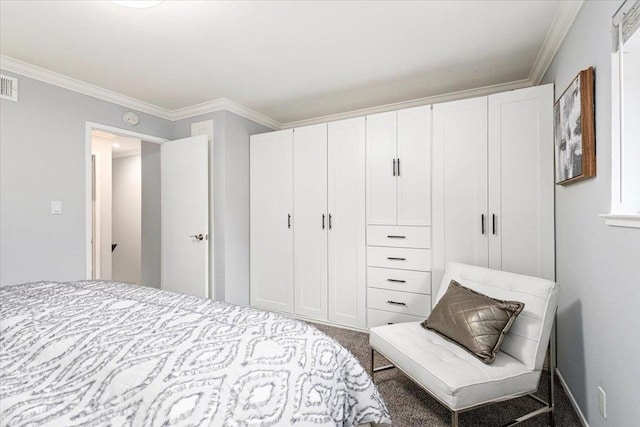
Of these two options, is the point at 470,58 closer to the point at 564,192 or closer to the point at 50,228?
the point at 564,192

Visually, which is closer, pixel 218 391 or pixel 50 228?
pixel 218 391

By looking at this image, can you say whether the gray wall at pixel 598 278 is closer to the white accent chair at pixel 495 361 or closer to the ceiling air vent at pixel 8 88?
the white accent chair at pixel 495 361

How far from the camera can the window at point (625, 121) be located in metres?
1.30

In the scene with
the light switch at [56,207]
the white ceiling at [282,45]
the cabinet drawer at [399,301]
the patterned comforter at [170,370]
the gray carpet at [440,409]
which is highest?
the white ceiling at [282,45]

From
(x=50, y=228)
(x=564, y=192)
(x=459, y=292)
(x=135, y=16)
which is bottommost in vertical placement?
(x=459, y=292)

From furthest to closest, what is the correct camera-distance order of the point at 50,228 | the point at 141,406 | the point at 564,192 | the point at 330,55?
the point at 50,228
the point at 330,55
the point at 564,192
the point at 141,406

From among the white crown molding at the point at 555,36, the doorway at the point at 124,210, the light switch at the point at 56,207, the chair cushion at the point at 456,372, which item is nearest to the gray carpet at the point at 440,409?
the chair cushion at the point at 456,372

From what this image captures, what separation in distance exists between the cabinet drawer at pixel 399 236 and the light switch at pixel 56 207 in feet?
9.22

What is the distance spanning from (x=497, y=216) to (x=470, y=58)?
1.30m

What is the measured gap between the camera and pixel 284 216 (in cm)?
355

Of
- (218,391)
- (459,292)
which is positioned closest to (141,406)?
(218,391)

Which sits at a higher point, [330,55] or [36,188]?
[330,55]

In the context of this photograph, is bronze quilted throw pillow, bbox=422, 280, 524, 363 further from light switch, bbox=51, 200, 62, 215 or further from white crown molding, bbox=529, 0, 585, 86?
light switch, bbox=51, 200, 62, 215

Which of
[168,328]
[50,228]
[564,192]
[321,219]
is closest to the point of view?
[168,328]
